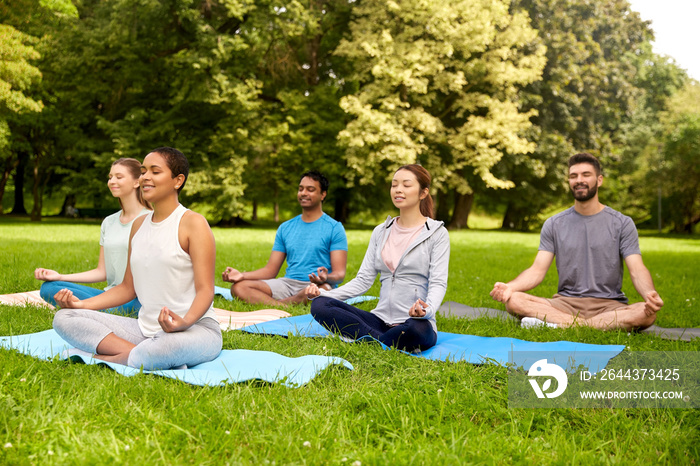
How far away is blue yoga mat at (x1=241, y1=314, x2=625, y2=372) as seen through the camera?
391 centimetres

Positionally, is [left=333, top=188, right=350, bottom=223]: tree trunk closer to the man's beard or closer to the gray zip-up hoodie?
the man's beard

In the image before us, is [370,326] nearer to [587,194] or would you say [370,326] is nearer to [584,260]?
[584,260]

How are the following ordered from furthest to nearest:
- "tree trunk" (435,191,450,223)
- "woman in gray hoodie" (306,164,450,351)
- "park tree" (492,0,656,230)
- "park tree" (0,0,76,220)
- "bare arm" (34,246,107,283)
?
"tree trunk" (435,191,450,223) < "park tree" (492,0,656,230) < "park tree" (0,0,76,220) < "bare arm" (34,246,107,283) < "woman in gray hoodie" (306,164,450,351)

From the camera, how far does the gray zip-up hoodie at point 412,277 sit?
4.51m

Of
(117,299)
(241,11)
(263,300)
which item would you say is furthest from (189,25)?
(117,299)

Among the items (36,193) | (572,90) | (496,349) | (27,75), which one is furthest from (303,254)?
(36,193)

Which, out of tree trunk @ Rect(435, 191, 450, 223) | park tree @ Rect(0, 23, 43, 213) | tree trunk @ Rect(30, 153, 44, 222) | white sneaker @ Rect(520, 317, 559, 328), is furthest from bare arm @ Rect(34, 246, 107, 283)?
tree trunk @ Rect(435, 191, 450, 223)

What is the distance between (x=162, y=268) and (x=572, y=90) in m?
28.3

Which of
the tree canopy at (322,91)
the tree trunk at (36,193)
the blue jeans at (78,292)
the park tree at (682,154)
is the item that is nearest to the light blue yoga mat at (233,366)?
the blue jeans at (78,292)

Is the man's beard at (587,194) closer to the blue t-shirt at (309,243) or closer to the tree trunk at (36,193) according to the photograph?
the blue t-shirt at (309,243)

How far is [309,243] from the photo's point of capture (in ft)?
21.4

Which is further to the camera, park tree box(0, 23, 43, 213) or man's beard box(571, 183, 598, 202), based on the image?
park tree box(0, 23, 43, 213)

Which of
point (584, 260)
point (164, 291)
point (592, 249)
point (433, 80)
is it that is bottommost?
point (164, 291)

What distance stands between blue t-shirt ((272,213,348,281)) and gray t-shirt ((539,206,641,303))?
220 cm
